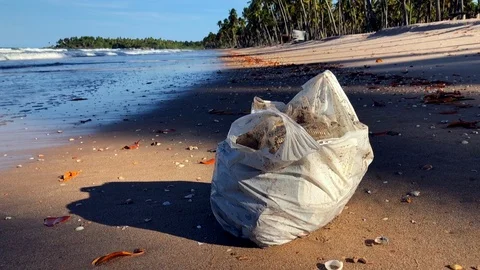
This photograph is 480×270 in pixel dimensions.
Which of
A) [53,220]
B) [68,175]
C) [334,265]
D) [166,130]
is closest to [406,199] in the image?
[334,265]

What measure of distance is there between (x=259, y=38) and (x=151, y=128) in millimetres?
99227

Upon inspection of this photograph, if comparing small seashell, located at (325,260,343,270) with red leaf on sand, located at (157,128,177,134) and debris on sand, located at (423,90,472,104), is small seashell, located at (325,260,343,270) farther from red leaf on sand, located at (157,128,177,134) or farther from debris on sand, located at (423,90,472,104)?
debris on sand, located at (423,90,472,104)

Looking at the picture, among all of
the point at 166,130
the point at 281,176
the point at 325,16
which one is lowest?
the point at 166,130

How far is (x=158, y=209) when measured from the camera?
3.18 m

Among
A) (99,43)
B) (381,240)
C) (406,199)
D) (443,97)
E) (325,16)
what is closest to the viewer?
(381,240)

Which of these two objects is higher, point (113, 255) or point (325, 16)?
point (325, 16)

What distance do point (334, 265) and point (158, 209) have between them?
53.8 inches

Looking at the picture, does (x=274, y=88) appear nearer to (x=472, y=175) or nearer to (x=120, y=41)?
(x=472, y=175)

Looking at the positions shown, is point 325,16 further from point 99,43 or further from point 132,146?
point 99,43

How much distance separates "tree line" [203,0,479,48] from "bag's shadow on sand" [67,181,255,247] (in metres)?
34.8

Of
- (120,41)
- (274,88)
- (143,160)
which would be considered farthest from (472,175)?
(120,41)

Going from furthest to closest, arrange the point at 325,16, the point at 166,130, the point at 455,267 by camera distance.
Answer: the point at 325,16 < the point at 166,130 < the point at 455,267

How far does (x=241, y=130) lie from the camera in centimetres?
257

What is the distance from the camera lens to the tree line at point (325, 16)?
4883 centimetres
